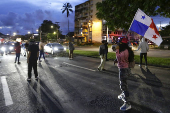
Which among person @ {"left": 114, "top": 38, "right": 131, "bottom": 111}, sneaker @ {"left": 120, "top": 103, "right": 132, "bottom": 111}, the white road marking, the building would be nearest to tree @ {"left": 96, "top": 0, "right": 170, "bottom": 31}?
person @ {"left": 114, "top": 38, "right": 131, "bottom": 111}

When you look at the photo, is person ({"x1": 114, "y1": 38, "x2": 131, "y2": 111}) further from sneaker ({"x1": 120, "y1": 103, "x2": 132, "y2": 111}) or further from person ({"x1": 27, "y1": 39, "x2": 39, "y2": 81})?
person ({"x1": 27, "y1": 39, "x2": 39, "y2": 81})

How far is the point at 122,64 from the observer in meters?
4.23

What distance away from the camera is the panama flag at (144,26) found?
20.4 ft

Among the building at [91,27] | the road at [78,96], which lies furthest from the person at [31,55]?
the building at [91,27]

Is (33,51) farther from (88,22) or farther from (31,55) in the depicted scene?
(88,22)

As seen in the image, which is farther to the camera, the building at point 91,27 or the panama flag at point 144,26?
the building at point 91,27

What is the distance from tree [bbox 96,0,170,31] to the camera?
11.7m

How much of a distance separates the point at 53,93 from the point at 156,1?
975 cm

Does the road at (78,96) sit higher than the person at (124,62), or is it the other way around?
the person at (124,62)

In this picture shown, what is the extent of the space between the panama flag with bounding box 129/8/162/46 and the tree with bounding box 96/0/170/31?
5.77m

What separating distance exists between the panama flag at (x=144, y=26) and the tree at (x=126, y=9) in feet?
18.9

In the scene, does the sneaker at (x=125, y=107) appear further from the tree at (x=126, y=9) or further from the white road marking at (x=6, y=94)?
the tree at (x=126, y=9)

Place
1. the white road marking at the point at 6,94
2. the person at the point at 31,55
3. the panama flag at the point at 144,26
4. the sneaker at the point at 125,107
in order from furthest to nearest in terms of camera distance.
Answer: the person at the point at 31,55, the panama flag at the point at 144,26, the white road marking at the point at 6,94, the sneaker at the point at 125,107

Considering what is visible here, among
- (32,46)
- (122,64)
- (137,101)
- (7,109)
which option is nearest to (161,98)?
(137,101)
